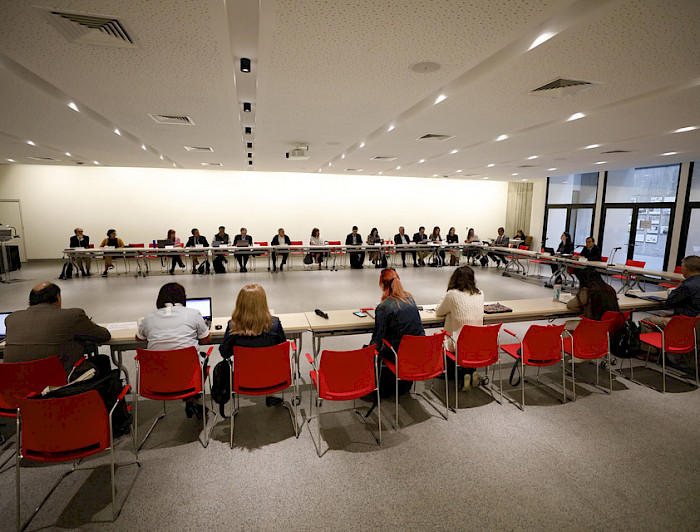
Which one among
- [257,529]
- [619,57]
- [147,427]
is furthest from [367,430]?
[619,57]

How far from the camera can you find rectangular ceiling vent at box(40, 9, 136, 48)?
2416 millimetres

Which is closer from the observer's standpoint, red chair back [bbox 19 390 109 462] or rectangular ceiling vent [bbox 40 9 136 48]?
red chair back [bbox 19 390 109 462]

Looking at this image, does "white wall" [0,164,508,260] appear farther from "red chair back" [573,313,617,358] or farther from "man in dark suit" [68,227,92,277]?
"red chair back" [573,313,617,358]

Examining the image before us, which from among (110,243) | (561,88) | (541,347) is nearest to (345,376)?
(541,347)

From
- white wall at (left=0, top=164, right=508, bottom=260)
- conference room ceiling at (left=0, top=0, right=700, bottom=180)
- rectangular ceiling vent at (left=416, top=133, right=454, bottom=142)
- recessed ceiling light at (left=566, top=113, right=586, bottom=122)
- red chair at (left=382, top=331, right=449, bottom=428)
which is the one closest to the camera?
conference room ceiling at (left=0, top=0, right=700, bottom=180)

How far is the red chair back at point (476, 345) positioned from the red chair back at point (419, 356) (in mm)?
278

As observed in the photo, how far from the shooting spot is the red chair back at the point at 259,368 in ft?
8.94

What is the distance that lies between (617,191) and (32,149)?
14727mm

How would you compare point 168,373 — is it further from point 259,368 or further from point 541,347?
point 541,347

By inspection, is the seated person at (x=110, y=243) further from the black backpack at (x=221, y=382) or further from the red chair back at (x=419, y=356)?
the red chair back at (x=419, y=356)

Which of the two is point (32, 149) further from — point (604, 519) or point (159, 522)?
point (604, 519)

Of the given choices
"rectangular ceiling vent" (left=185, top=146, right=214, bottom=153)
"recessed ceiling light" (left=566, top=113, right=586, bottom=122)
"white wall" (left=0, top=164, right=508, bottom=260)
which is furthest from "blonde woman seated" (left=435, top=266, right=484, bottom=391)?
"white wall" (left=0, top=164, right=508, bottom=260)

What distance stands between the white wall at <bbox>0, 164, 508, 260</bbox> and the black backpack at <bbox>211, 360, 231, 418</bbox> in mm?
11064

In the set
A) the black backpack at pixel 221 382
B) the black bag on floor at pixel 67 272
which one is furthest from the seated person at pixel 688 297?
the black bag on floor at pixel 67 272
